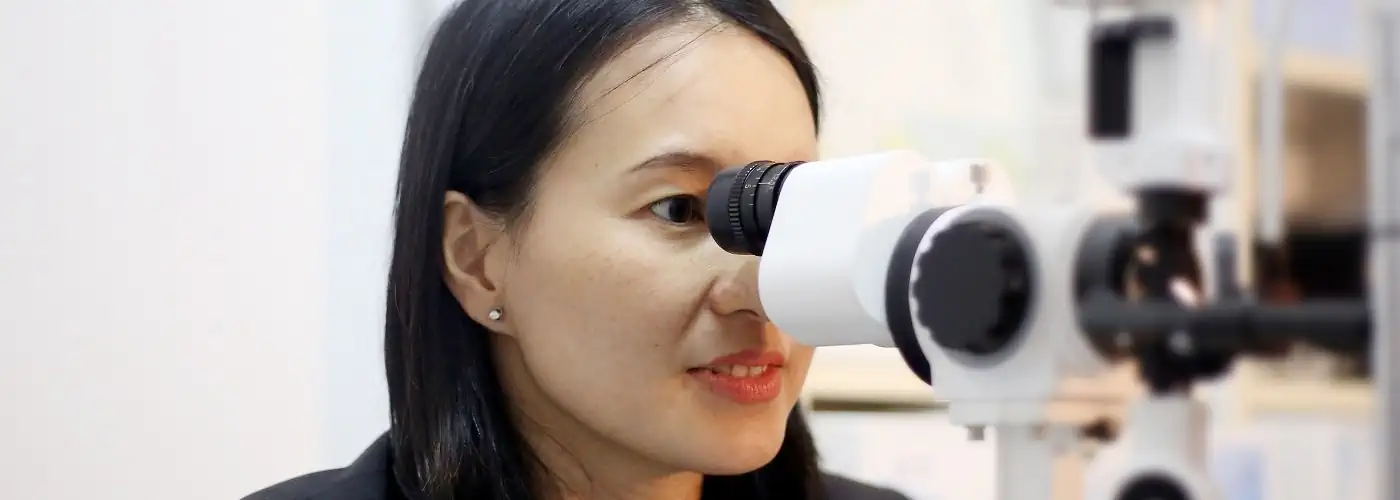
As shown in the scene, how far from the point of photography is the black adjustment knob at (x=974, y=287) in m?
0.53

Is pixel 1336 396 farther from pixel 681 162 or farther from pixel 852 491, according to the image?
pixel 852 491

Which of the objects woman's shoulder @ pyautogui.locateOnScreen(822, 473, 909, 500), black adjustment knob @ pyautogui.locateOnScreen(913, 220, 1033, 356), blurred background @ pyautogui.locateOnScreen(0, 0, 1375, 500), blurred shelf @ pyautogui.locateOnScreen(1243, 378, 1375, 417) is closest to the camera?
blurred shelf @ pyautogui.locateOnScreen(1243, 378, 1375, 417)

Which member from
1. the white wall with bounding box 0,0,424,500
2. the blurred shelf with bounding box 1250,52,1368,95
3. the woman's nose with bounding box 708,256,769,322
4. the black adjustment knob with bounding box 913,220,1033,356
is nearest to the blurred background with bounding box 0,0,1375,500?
the white wall with bounding box 0,0,424,500

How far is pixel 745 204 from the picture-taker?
2.70 ft

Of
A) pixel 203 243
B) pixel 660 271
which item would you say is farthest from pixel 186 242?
pixel 660 271

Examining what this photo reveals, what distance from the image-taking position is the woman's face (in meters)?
0.95

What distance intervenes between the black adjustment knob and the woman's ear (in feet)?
1.74

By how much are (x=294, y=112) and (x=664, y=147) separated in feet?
2.35

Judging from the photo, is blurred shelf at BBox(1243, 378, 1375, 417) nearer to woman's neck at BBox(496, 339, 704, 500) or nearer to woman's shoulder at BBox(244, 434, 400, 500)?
woman's neck at BBox(496, 339, 704, 500)

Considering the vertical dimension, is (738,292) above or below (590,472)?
above

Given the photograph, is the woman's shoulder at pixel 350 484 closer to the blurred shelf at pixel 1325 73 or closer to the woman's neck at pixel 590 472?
the woman's neck at pixel 590 472

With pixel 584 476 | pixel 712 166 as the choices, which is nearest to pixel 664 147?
pixel 712 166

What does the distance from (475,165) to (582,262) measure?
0.14 m

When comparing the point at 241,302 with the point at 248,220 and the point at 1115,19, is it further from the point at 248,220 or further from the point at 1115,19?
the point at 1115,19
